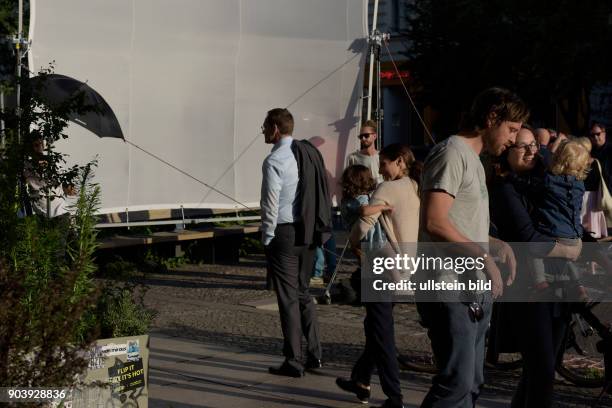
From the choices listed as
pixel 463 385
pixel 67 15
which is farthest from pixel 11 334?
pixel 67 15

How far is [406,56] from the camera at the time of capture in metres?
36.2

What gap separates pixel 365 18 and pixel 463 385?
10376mm

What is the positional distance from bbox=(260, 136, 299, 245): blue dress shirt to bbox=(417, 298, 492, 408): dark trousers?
283 cm

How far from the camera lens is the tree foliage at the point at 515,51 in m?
27.6

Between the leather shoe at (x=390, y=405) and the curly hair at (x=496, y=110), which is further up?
the curly hair at (x=496, y=110)

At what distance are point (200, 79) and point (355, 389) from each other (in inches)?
300

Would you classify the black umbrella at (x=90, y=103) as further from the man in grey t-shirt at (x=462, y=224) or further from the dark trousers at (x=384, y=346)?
the man in grey t-shirt at (x=462, y=224)

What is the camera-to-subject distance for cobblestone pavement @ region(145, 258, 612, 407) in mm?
7461

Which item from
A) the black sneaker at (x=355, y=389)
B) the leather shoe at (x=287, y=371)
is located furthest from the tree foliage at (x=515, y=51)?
the black sneaker at (x=355, y=389)

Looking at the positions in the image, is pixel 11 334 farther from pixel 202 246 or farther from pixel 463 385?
pixel 202 246

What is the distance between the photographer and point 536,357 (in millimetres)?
5285

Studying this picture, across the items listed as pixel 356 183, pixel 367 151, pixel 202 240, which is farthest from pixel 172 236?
pixel 356 183

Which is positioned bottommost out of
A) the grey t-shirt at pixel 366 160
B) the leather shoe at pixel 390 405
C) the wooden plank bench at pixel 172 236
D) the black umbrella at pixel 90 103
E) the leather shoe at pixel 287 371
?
the leather shoe at pixel 390 405

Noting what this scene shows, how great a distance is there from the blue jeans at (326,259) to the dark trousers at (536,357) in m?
6.96
